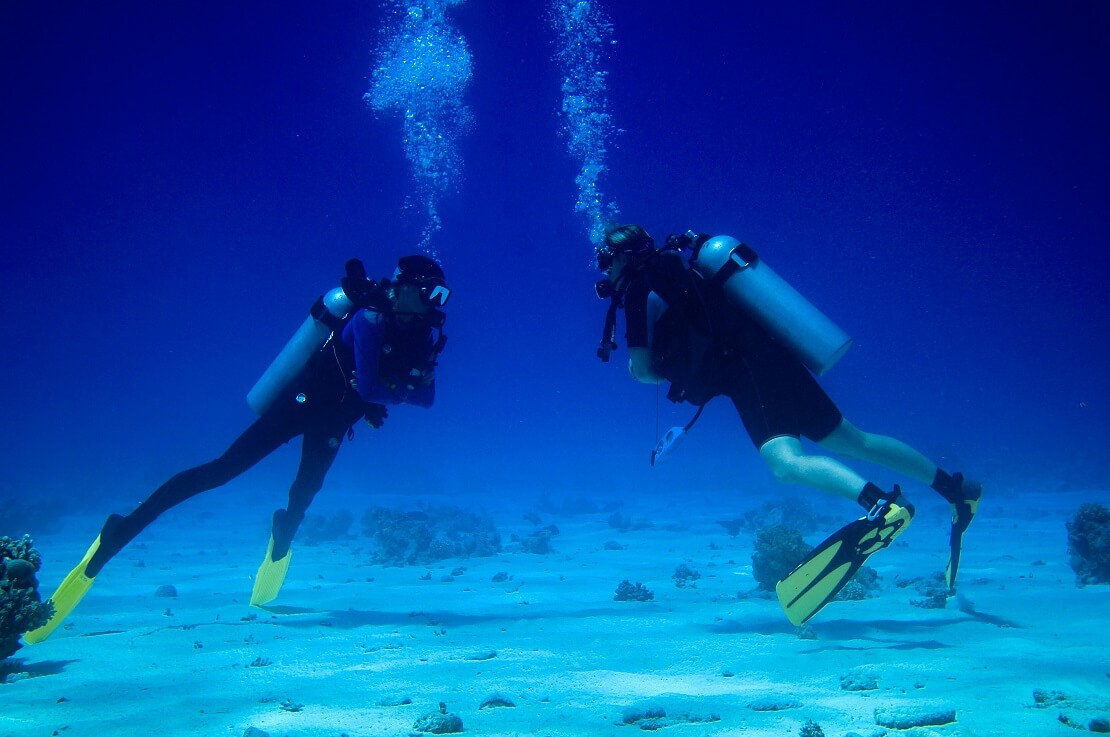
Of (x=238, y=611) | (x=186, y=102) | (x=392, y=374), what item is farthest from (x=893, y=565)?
(x=186, y=102)

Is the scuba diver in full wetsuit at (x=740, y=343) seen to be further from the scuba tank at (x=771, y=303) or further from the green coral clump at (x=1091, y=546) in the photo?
the green coral clump at (x=1091, y=546)

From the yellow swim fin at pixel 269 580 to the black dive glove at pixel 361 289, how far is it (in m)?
3.30

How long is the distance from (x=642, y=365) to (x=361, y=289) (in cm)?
310

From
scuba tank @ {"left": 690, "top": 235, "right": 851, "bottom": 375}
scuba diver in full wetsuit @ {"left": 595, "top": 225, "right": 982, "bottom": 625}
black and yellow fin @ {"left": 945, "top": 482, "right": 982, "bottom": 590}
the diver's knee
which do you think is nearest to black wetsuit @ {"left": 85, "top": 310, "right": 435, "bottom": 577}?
scuba diver in full wetsuit @ {"left": 595, "top": 225, "right": 982, "bottom": 625}

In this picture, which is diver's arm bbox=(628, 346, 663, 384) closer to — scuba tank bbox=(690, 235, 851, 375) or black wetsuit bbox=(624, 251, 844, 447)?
black wetsuit bbox=(624, 251, 844, 447)

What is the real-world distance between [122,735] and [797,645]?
4.62 meters

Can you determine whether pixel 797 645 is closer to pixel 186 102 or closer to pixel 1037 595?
pixel 1037 595

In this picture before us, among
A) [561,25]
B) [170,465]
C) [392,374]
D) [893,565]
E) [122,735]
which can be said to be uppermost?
[561,25]

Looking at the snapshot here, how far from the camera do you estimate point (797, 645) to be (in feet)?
15.2

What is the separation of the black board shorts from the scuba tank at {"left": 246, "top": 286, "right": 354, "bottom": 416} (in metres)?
4.09

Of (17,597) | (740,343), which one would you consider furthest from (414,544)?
(740,343)

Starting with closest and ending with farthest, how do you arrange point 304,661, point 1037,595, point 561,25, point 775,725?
point 775,725 < point 304,661 < point 1037,595 < point 561,25

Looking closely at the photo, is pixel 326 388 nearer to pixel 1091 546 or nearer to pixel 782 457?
pixel 782 457

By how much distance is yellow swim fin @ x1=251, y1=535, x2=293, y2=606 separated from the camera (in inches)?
261
